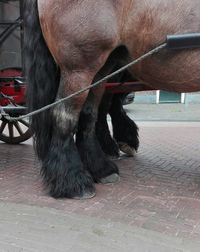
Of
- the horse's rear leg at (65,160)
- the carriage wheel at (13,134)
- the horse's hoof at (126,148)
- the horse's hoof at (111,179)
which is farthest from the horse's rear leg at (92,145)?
the carriage wheel at (13,134)

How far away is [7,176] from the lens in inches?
175

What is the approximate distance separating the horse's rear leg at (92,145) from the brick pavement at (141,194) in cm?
14

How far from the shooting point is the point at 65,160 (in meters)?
3.71

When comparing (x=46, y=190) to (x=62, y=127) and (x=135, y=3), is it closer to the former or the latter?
(x=62, y=127)

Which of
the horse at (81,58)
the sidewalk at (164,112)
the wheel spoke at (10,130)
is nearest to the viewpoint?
the horse at (81,58)

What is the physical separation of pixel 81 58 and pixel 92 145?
3.52 ft

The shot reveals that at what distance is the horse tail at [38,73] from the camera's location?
11.9 ft

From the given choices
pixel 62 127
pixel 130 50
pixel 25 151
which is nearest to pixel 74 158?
pixel 62 127

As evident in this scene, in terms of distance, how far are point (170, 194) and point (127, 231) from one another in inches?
38.6

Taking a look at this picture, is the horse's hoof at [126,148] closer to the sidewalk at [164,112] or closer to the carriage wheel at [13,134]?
the carriage wheel at [13,134]

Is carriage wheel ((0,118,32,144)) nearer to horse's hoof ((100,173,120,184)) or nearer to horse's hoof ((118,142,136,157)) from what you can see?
horse's hoof ((118,142,136,157))

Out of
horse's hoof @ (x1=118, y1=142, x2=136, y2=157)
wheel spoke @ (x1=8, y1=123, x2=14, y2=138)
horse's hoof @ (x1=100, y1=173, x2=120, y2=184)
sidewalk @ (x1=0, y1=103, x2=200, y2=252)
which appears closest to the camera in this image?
sidewalk @ (x1=0, y1=103, x2=200, y2=252)

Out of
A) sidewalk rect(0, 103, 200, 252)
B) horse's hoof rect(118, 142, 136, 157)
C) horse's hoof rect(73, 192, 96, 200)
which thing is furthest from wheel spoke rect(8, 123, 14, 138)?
horse's hoof rect(73, 192, 96, 200)

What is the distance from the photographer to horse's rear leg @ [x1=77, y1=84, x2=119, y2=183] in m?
4.02
